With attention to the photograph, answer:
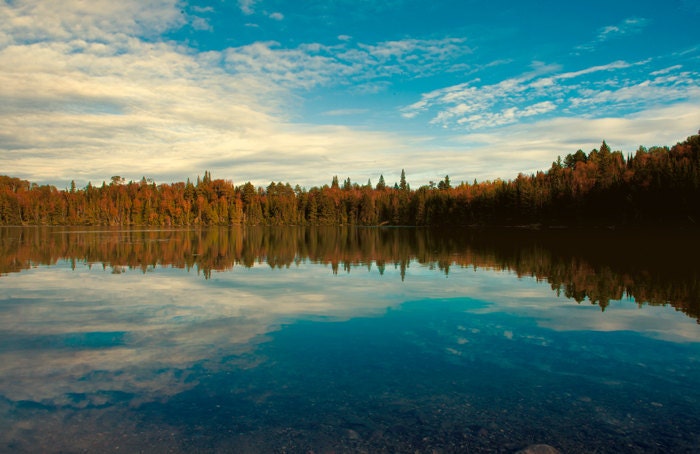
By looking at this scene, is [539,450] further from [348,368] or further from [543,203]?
[543,203]

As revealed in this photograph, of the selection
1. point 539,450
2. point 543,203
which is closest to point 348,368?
point 539,450

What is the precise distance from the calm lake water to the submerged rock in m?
0.15

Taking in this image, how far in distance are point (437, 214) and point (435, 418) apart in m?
171

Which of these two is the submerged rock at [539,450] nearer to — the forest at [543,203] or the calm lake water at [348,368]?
the calm lake water at [348,368]

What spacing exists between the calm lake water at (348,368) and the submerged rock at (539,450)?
0.15m

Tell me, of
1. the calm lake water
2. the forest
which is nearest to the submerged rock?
the calm lake water

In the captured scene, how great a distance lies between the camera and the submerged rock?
6934mm

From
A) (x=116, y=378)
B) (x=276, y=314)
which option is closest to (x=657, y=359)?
(x=276, y=314)

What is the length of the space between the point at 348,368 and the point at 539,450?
4780mm

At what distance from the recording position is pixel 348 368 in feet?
35.1

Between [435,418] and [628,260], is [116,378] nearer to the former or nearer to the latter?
[435,418]

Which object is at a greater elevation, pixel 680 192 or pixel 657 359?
pixel 680 192

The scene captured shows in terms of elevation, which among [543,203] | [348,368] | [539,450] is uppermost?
[543,203]

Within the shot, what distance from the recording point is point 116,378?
33.2ft
